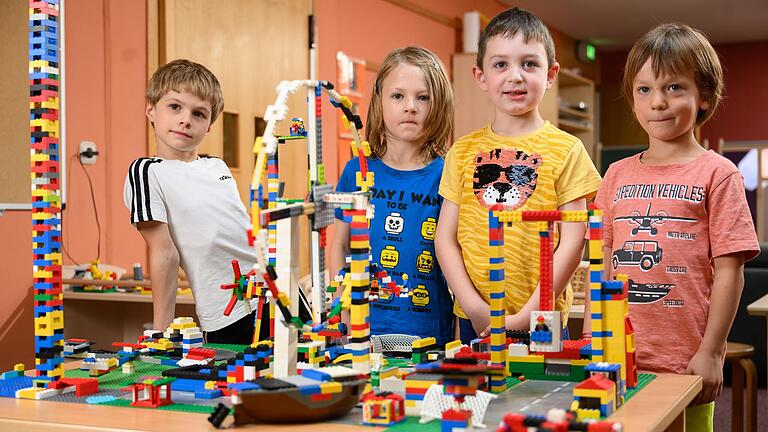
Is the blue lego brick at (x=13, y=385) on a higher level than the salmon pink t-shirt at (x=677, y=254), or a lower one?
lower

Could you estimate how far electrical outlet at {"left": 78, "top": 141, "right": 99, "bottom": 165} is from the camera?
3393 mm

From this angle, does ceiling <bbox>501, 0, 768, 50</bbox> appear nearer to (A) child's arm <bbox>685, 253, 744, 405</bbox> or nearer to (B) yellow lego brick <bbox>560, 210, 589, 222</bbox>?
(A) child's arm <bbox>685, 253, 744, 405</bbox>

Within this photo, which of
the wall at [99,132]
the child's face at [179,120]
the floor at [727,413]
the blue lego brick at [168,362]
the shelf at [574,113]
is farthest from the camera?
the shelf at [574,113]

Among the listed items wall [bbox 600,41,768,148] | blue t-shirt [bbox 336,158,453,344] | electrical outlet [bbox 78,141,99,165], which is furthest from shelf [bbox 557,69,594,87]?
blue t-shirt [bbox 336,158,453,344]

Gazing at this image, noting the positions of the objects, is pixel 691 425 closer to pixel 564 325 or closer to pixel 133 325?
pixel 564 325

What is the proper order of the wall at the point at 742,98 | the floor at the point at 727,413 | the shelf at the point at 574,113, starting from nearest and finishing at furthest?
the floor at the point at 727,413, the shelf at the point at 574,113, the wall at the point at 742,98

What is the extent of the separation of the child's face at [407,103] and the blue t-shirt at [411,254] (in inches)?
3.6

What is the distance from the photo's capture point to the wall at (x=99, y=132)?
3.11 metres

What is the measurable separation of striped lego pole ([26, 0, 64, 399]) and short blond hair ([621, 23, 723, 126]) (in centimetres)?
102

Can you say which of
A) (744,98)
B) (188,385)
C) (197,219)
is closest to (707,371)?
(188,385)

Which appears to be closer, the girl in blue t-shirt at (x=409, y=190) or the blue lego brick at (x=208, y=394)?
the blue lego brick at (x=208, y=394)

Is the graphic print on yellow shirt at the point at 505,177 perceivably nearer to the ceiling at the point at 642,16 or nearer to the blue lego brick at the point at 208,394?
the blue lego brick at the point at 208,394

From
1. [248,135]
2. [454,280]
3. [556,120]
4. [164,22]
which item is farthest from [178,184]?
[556,120]

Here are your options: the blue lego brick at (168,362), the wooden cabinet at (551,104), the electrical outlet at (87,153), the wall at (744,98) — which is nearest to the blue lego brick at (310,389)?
the blue lego brick at (168,362)
